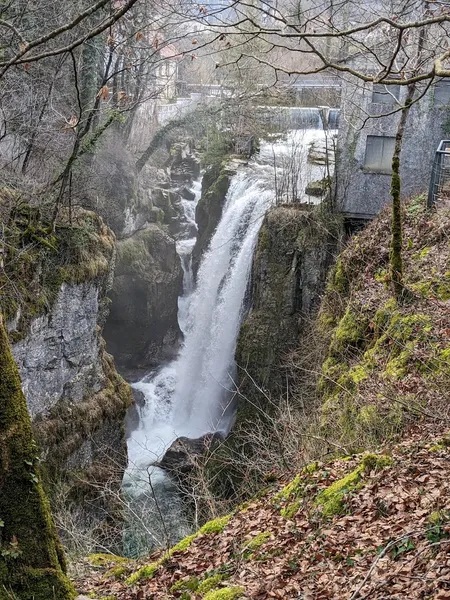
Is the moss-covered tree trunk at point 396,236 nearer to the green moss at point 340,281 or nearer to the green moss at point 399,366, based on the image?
the green moss at point 399,366

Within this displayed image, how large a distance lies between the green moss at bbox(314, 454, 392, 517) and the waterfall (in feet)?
42.4

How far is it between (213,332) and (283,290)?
12.6 ft

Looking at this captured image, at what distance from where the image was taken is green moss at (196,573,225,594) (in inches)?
223

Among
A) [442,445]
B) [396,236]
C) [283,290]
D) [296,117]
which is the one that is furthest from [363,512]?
[296,117]

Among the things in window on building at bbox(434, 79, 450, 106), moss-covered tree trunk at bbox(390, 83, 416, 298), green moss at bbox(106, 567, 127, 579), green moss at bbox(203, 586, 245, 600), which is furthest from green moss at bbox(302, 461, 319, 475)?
window on building at bbox(434, 79, 450, 106)

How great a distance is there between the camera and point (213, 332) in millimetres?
21859

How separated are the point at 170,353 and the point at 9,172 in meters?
11.6

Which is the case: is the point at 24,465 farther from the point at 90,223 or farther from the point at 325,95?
the point at 325,95

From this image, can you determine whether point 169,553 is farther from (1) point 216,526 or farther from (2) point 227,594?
(2) point 227,594

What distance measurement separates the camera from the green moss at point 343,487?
6.08 m

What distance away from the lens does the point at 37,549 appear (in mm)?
5152

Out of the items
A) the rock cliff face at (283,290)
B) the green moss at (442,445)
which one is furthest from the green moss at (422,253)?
the green moss at (442,445)

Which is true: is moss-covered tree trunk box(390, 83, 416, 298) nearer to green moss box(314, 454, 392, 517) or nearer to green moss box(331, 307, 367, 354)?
green moss box(331, 307, 367, 354)

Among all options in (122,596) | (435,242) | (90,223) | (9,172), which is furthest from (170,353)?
(122,596)
